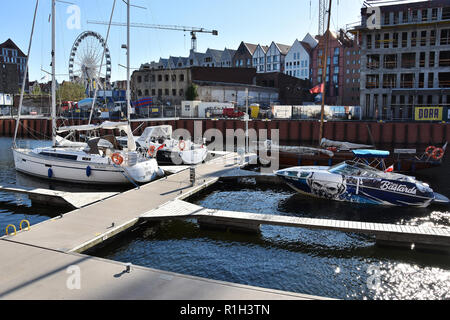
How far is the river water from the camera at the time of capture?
35.4ft

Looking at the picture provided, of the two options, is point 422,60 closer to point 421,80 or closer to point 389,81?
point 421,80

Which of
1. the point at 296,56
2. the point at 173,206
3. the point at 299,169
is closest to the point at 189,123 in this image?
the point at 299,169

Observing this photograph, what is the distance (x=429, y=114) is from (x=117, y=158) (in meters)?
37.0

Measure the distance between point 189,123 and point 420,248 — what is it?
39815 mm

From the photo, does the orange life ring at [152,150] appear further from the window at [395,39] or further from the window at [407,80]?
the window at [395,39]

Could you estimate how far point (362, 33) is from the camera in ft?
178

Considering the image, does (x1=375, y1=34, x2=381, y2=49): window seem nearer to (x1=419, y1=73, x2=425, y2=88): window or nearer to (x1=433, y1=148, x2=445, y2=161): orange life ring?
(x1=419, y1=73, x2=425, y2=88): window

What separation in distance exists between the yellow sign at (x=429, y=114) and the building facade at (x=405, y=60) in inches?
A: 209

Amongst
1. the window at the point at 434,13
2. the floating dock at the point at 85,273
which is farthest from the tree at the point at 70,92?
the floating dock at the point at 85,273

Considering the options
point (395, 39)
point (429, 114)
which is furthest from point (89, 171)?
point (395, 39)

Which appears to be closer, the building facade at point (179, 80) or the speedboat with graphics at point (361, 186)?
the speedboat with graphics at point (361, 186)

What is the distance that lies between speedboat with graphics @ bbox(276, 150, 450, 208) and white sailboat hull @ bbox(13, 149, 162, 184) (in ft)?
24.8

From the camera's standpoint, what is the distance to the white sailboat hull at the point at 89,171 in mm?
21312
